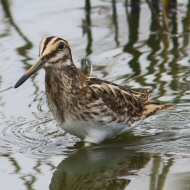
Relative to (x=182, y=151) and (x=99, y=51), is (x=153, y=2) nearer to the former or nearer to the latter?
(x=99, y=51)

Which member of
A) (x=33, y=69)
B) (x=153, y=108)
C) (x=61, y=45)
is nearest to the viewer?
(x=33, y=69)

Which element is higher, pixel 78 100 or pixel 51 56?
pixel 51 56

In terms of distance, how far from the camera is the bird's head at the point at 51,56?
753cm

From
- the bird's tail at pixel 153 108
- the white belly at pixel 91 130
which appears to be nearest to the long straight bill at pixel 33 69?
the white belly at pixel 91 130

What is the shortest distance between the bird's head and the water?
848 millimetres

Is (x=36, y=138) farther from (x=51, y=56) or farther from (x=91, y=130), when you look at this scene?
(x=51, y=56)

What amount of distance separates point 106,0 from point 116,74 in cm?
340

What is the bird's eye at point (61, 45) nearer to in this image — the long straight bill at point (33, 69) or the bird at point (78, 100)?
the bird at point (78, 100)

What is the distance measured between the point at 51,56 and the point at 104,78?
2430 mm

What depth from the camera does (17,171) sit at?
7523 mm

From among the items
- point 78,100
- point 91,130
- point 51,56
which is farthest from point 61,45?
point 91,130

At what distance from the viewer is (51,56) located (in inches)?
302

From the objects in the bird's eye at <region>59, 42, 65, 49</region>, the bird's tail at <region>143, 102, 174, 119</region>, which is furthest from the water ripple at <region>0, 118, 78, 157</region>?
the bird's eye at <region>59, 42, 65, 49</region>

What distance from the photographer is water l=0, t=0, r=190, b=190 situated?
742 cm
